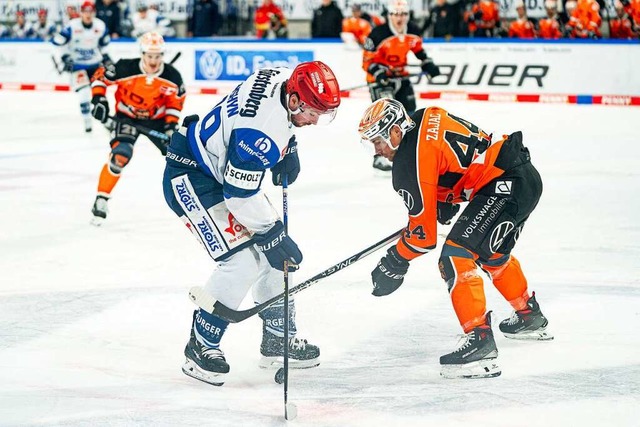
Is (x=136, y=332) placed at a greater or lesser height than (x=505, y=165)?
lesser

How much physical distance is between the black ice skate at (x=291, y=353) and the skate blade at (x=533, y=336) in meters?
0.97

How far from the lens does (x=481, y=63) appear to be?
14.5 metres

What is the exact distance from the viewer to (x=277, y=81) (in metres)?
4.06

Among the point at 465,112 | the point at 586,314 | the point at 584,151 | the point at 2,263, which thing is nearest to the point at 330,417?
the point at 586,314

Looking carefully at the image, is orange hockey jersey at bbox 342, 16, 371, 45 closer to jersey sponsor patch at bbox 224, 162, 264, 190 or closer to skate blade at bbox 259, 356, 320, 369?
skate blade at bbox 259, 356, 320, 369

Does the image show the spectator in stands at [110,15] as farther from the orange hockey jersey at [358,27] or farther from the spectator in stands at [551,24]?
the spectator in stands at [551,24]

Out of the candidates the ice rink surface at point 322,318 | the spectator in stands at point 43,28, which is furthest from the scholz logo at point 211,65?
the ice rink surface at point 322,318

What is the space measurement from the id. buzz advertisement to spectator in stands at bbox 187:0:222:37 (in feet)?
3.96

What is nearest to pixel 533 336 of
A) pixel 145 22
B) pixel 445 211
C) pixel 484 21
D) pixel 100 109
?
pixel 445 211

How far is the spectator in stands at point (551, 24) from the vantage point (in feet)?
50.0

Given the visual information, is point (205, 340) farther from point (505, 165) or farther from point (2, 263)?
point (2, 263)

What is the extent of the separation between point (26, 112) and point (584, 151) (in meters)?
8.03

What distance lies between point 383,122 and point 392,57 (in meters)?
6.05

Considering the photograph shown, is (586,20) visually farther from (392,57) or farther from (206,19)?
(206,19)
